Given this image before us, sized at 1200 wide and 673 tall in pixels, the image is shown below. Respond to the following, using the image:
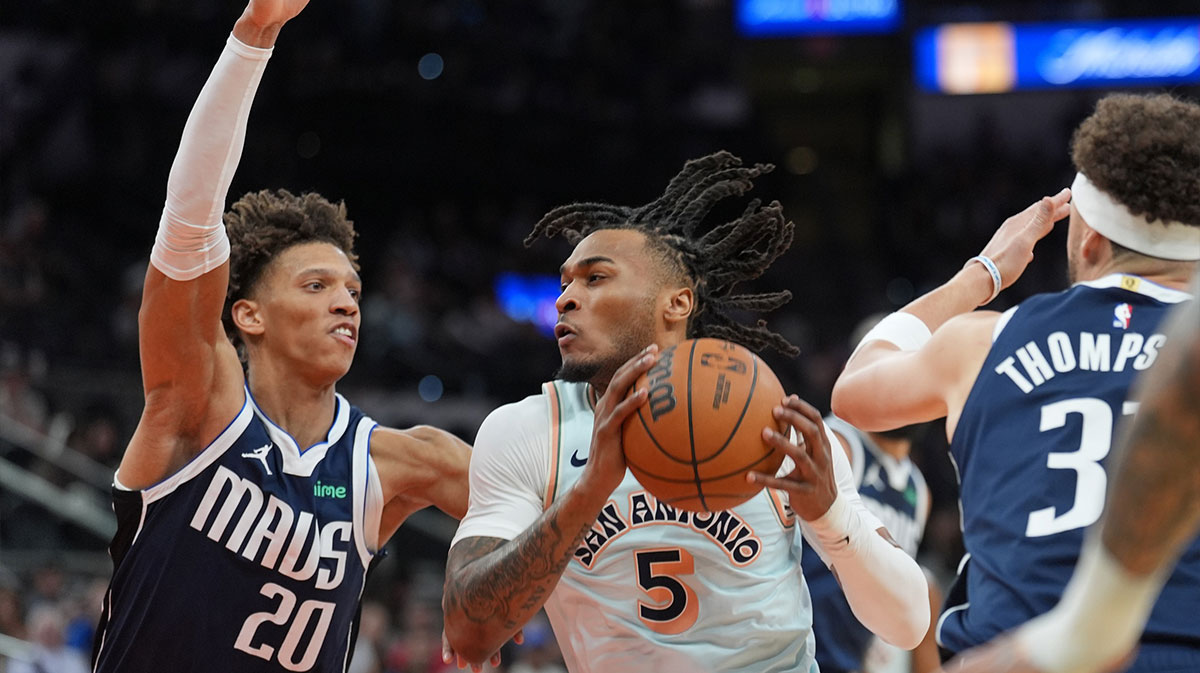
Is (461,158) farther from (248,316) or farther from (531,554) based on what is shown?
(531,554)

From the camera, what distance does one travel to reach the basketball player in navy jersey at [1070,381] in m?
2.67

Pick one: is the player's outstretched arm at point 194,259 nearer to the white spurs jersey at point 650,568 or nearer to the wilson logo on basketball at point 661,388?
the white spurs jersey at point 650,568

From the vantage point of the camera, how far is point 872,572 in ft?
10.1

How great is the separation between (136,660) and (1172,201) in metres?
2.83

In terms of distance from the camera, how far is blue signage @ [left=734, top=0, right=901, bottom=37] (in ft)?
53.5

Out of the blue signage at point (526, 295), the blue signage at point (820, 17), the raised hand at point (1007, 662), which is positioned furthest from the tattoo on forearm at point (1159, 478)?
the blue signage at point (820, 17)

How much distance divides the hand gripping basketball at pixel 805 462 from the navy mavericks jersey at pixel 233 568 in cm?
153

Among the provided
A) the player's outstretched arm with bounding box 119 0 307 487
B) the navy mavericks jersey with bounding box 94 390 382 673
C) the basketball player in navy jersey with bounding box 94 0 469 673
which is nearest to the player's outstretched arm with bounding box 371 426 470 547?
the basketball player in navy jersey with bounding box 94 0 469 673

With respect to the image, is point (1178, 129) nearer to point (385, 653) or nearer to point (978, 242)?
point (385, 653)

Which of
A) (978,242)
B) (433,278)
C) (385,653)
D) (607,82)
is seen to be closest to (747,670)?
(385,653)

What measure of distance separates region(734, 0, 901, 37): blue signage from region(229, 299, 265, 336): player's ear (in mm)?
13249

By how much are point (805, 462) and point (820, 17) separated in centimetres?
1432

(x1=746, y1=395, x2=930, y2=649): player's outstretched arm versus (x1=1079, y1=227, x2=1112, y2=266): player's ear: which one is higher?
(x1=1079, y1=227, x2=1112, y2=266): player's ear

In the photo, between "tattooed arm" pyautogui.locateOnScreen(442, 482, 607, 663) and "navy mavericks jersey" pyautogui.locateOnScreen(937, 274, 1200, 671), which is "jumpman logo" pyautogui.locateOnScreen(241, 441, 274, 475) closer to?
"tattooed arm" pyautogui.locateOnScreen(442, 482, 607, 663)
